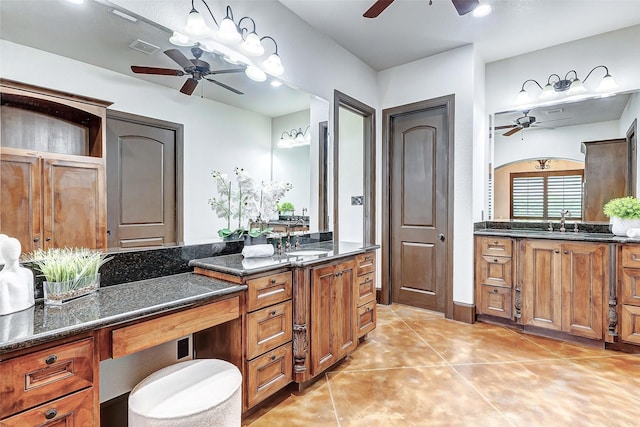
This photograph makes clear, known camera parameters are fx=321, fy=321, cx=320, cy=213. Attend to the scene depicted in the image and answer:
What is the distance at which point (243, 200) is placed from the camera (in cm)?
237

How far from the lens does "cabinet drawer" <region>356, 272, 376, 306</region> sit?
2605 millimetres

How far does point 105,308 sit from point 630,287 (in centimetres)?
362

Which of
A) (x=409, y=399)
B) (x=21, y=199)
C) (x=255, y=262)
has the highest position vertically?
(x=21, y=199)

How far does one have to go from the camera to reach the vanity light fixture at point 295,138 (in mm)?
2684

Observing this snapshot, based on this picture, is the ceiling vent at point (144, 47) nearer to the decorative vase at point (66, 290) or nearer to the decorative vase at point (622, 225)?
the decorative vase at point (66, 290)

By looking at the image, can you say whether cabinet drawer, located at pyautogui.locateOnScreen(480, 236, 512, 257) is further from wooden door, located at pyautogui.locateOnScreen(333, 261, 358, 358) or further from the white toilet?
the white toilet

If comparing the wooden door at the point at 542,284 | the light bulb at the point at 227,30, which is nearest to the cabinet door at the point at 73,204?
the light bulb at the point at 227,30

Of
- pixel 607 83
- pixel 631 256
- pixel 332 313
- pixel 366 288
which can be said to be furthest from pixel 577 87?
pixel 332 313

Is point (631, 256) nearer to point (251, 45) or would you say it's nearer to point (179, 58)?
point (251, 45)

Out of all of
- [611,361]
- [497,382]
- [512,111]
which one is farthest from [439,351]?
[512,111]

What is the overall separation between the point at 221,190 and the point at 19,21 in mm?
1264

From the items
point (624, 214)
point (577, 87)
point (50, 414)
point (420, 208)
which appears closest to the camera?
point (50, 414)

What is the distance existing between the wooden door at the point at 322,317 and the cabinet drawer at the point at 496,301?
1.90 metres

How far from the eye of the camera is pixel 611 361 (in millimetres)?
2514
